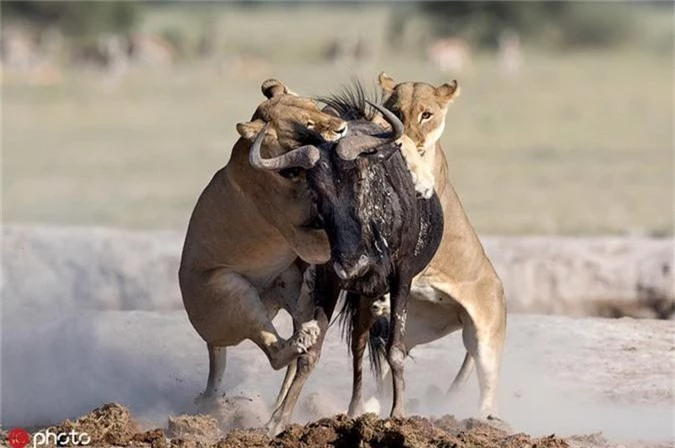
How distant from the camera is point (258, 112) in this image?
23.4 feet

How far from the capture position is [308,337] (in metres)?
7.27

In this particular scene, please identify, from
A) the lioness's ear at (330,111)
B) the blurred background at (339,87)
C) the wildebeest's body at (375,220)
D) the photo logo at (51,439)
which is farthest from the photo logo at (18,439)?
the blurred background at (339,87)

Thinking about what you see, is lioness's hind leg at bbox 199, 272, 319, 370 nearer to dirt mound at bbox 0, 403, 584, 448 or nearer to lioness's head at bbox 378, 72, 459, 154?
dirt mound at bbox 0, 403, 584, 448

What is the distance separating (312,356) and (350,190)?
956mm

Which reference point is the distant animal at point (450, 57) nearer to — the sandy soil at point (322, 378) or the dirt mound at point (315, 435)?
the sandy soil at point (322, 378)

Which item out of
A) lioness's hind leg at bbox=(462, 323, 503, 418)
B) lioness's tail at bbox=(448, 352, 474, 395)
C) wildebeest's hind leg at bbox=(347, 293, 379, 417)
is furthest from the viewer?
lioness's tail at bbox=(448, 352, 474, 395)

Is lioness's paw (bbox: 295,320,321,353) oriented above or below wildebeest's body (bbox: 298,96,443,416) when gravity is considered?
below

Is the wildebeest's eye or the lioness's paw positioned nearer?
the wildebeest's eye

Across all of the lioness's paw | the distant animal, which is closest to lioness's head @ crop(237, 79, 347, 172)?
the lioness's paw

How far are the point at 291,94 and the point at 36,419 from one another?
2.40 meters

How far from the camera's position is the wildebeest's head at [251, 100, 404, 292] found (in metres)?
6.55

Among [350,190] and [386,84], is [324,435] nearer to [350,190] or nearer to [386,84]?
[350,190]

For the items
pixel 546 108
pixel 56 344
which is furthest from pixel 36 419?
pixel 546 108

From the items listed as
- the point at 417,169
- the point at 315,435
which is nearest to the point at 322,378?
the point at 417,169
